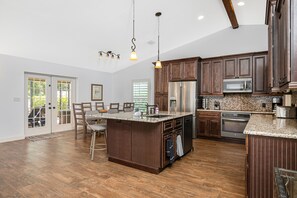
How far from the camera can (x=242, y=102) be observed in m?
5.12

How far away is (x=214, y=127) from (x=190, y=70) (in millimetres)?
1822

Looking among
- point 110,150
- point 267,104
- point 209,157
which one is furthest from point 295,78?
point 267,104

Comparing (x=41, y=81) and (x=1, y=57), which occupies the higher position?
(x=1, y=57)

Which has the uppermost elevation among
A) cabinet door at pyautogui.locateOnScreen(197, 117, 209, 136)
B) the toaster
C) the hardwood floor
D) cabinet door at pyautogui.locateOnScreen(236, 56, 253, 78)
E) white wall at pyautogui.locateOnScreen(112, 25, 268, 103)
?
white wall at pyautogui.locateOnScreen(112, 25, 268, 103)

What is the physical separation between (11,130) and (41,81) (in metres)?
1.68

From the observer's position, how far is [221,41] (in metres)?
5.44

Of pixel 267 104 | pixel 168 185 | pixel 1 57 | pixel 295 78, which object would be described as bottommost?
pixel 168 185

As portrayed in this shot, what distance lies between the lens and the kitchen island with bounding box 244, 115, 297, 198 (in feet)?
5.42

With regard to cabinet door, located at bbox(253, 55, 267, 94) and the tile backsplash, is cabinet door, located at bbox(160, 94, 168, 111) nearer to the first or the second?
the tile backsplash

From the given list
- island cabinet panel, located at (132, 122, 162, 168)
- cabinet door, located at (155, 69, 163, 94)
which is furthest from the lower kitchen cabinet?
island cabinet panel, located at (132, 122, 162, 168)

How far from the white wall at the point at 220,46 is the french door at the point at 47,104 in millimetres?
2625

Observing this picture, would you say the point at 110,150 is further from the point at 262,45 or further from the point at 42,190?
the point at 262,45

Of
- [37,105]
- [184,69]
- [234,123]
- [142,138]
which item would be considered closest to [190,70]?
[184,69]

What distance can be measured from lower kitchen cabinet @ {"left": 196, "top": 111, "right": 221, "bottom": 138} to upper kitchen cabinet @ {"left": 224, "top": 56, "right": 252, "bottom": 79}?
118cm
